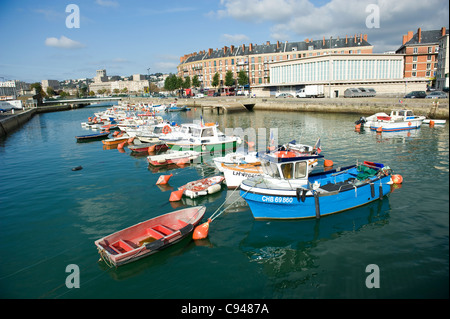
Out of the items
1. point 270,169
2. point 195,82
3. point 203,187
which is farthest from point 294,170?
point 195,82

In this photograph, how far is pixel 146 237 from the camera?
13.2 metres

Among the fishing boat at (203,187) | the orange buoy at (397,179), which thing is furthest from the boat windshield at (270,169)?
the orange buoy at (397,179)

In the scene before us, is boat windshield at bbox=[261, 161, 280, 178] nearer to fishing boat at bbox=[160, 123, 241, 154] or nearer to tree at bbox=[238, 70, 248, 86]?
fishing boat at bbox=[160, 123, 241, 154]

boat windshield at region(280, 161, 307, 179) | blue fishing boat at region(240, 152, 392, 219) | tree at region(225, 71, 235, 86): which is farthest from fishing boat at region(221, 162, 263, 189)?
tree at region(225, 71, 235, 86)

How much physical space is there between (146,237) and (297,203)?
293 inches

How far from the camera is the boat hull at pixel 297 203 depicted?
14.1 meters

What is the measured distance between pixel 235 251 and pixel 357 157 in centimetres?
1767

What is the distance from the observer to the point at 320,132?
39.7 m


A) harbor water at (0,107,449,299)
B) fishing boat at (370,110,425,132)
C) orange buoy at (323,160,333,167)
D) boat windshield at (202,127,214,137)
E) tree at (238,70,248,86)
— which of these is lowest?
harbor water at (0,107,449,299)

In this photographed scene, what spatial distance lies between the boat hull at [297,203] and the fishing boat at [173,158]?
43.0 ft

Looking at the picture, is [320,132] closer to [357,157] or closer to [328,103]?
[357,157]

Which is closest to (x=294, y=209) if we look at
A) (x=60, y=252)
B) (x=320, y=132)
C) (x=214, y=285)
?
(x=214, y=285)

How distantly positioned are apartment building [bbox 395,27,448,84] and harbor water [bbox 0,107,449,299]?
71.6 meters

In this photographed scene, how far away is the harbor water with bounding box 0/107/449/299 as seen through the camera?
10.3 meters
